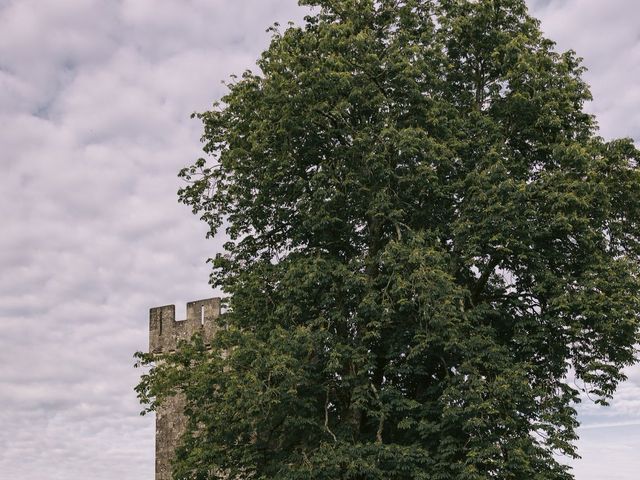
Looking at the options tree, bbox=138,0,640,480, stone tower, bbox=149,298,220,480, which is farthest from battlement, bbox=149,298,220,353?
tree, bbox=138,0,640,480

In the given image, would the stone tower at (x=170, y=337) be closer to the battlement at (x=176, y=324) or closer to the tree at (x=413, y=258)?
the battlement at (x=176, y=324)

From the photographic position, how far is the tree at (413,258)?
17516mm

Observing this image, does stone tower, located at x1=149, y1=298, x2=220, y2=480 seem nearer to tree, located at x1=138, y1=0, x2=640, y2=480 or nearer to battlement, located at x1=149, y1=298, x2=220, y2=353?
battlement, located at x1=149, y1=298, x2=220, y2=353

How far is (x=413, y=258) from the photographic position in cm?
1728

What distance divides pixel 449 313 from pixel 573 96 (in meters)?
7.12

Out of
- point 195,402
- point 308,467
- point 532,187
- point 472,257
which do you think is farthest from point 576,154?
point 195,402

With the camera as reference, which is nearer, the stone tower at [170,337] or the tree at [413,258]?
the tree at [413,258]

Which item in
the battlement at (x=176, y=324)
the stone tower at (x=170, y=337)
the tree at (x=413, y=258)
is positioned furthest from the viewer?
the battlement at (x=176, y=324)

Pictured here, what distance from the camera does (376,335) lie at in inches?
693

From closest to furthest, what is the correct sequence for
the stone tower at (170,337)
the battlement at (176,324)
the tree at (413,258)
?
the tree at (413,258)
the stone tower at (170,337)
the battlement at (176,324)

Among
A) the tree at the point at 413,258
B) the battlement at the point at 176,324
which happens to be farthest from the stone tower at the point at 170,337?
the tree at the point at 413,258

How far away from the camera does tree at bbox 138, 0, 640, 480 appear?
690 inches

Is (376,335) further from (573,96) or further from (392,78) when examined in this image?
(573,96)

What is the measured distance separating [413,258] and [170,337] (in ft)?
54.4
